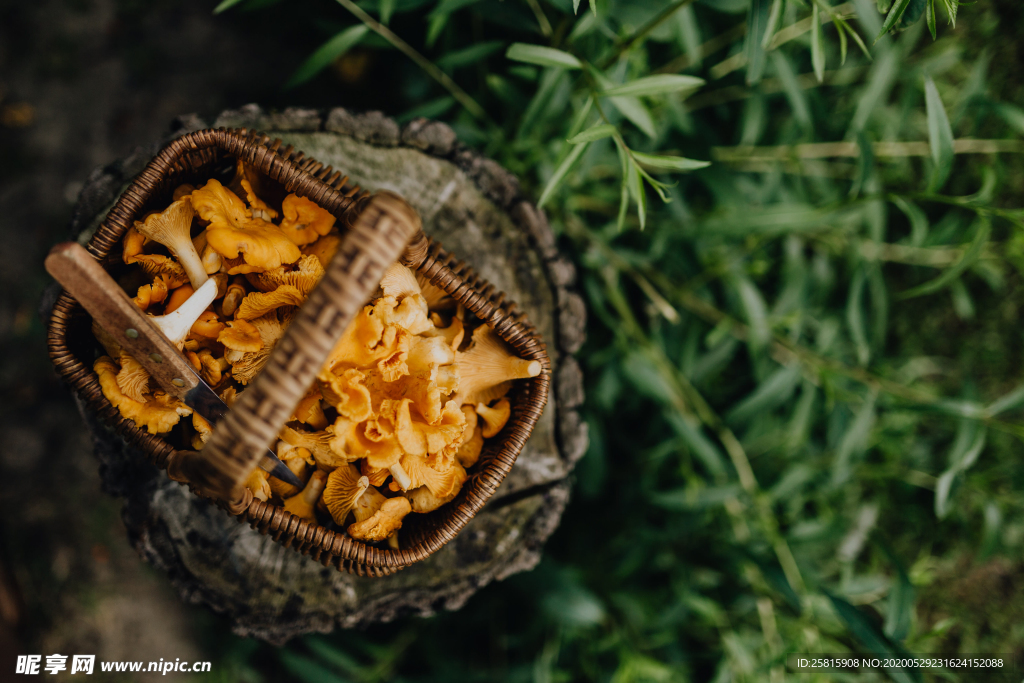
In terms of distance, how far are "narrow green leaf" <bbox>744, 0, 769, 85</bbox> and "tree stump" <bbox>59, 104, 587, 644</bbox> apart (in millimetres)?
639

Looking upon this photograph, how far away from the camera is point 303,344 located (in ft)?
2.52

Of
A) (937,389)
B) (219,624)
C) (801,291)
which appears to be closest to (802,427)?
(801,291)

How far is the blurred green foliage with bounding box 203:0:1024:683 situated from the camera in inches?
64.0

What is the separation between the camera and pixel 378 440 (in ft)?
3.10

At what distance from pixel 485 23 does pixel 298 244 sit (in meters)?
1.28

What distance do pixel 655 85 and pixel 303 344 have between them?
0.97 meters

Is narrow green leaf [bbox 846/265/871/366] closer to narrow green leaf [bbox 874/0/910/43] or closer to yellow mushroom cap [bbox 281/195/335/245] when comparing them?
narrow green leaf [bbox 874/0/910/43]

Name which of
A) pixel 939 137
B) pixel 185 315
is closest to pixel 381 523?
pixel 185 315

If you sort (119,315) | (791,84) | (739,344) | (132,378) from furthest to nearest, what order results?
(739,344)
(791,84)
(132,378)
(119,315)

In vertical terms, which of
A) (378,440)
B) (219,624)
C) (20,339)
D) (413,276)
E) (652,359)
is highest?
(413,276)

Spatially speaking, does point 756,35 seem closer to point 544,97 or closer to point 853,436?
→ point 544,97

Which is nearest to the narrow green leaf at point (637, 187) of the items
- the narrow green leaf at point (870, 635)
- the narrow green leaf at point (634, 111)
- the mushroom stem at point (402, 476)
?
the narrow green leaf at point (634, 111)

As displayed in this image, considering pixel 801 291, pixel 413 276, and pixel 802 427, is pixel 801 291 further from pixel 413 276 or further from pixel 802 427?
pixel 413 276

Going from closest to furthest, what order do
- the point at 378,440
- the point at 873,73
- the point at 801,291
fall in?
1. the point at 378,440
2. the point at 873,73
3. the point at 801,291
